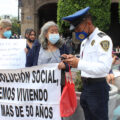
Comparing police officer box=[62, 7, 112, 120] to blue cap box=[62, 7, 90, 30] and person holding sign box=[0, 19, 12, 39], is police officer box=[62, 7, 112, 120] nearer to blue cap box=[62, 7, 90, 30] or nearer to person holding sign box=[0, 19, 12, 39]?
blue cap box=[62, 7, 90, 30]

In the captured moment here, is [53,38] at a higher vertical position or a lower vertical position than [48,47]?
higher

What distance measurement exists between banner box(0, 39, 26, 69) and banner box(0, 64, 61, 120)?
0.66ft

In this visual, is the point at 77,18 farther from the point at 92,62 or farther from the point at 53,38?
the point at 53,38

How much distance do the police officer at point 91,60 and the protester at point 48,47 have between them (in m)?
0.58

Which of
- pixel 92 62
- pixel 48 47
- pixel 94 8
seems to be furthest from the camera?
pixel 94 8

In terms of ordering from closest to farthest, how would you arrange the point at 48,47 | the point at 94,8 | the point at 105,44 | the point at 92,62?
the point at 105,44, the point at 92,62, the point at 48,47, the point at 94,8

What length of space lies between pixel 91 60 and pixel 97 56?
129mm

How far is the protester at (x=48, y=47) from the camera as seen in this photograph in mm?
2879

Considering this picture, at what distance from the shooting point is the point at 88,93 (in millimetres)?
2365

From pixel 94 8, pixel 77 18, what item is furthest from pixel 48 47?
pixel 94 8

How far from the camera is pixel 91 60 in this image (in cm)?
224

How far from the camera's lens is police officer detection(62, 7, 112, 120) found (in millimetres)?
2135

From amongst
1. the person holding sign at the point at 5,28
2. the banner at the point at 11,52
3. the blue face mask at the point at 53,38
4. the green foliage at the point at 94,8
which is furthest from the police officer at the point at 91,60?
the green foliage at the point at 94,8

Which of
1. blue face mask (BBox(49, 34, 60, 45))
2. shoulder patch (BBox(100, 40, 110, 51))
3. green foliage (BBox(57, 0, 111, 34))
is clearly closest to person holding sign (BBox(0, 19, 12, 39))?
blue face mask (BBox(49, 34, 60, 45))
